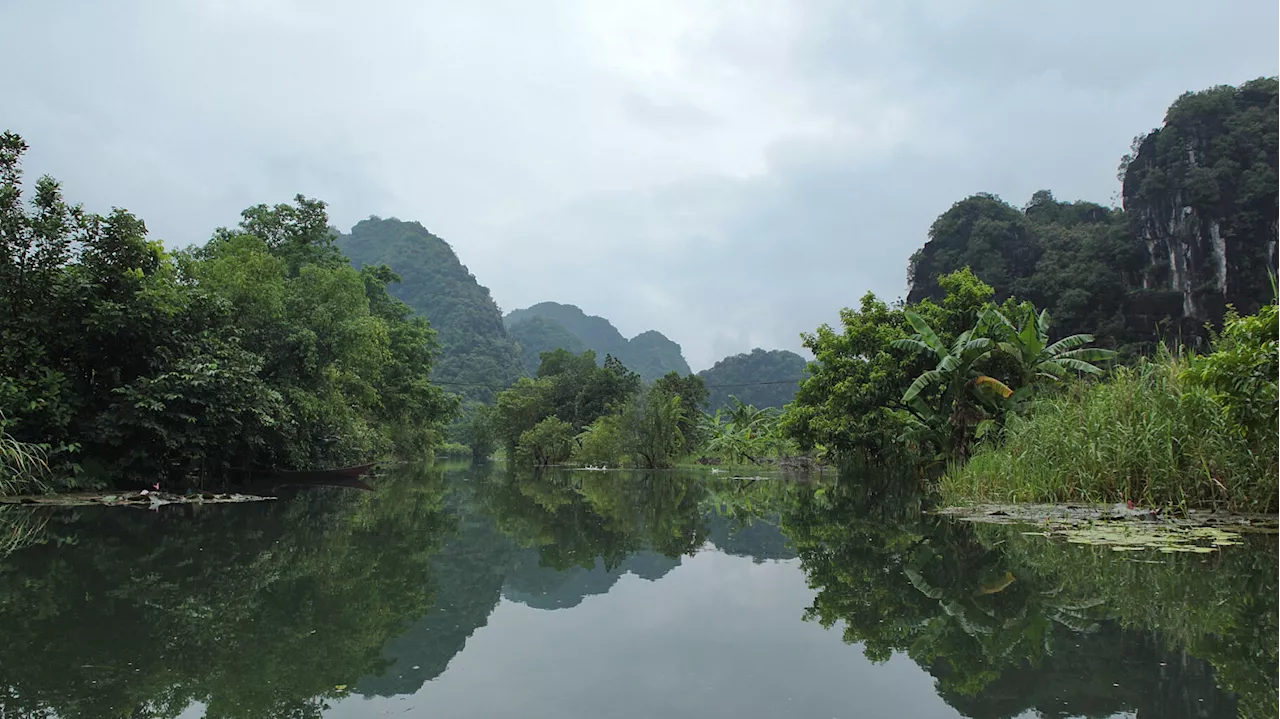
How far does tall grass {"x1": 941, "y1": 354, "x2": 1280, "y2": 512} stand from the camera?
299 inches

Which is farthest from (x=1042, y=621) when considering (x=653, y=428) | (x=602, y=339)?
(x=602, y=339)

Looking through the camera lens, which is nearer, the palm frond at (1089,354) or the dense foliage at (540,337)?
the palm frond at (1089,354)

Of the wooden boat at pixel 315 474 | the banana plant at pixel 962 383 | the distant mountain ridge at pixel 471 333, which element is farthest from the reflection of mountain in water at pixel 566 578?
the distant mountain ridge at pixel 471 333

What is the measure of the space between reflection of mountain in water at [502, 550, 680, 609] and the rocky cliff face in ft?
146

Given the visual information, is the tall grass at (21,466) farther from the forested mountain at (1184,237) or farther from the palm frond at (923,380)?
the forested mountain at (1184,237)

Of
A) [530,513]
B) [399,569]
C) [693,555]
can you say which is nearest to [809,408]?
[530,513]

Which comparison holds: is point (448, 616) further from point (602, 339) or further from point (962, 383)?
point (602, 339)

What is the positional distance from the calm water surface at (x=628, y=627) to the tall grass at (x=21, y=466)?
147 inches

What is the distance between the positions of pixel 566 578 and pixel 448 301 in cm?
8644

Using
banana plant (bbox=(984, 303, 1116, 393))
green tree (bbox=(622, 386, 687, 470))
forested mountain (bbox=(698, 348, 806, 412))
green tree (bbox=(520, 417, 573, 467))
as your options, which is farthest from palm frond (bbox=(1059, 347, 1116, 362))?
forested mountain (bbox=(698, 348, 806, 412))

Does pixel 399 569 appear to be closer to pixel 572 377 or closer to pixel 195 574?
pixel 195 574

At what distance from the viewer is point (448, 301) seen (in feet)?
292

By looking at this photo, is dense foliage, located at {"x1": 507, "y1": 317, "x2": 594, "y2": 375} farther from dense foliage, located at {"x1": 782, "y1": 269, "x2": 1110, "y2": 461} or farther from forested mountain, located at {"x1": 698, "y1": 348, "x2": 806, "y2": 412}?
dense foliage, located at {"x1": 782, "y1": 269, "x2": 1110, "y2": 461}

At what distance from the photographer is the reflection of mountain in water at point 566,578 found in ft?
16.5
